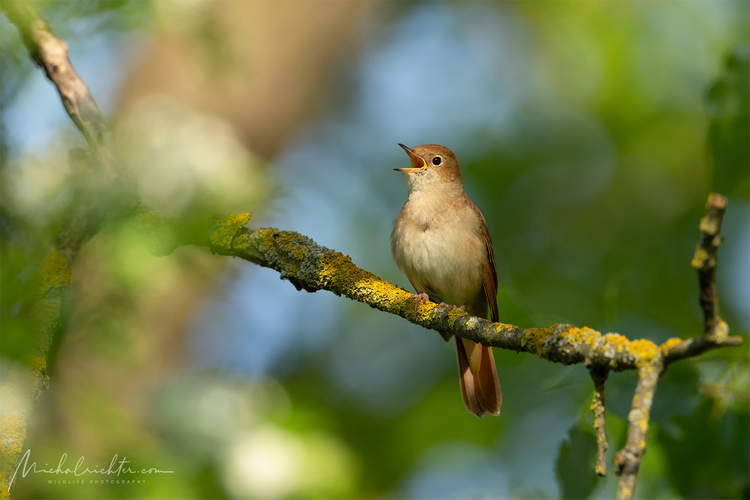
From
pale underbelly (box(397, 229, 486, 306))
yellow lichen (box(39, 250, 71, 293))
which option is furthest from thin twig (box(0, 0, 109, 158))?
pale underbelly (box(397, 229, 486, 306))

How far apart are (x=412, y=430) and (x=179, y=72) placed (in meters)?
5.22

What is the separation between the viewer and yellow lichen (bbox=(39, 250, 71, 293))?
178cm

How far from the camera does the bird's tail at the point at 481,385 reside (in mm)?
4273

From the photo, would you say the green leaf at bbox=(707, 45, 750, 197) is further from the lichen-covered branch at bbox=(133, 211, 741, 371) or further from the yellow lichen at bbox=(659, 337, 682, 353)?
the lichen-covered branch at bbox=(133, 211, 741, 371)

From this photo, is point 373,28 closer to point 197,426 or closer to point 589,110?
point 589,110

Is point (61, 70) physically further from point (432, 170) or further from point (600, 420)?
point (432, 170)

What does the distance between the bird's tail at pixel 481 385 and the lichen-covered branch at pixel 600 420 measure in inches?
93.6

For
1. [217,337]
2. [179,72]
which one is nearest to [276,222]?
[217,337]

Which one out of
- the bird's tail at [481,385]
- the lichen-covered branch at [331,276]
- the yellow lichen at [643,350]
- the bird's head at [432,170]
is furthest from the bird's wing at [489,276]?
the yellow lichen at [643,350]

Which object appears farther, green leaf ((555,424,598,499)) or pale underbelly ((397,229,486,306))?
pale underbelly ((397,229,486,306))

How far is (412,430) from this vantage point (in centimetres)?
749

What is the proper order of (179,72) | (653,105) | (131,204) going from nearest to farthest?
(131,204)
(179,72)
(653,105)

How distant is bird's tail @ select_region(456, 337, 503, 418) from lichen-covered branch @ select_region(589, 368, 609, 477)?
2.38m

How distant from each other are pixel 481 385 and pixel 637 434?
2.98 metres
